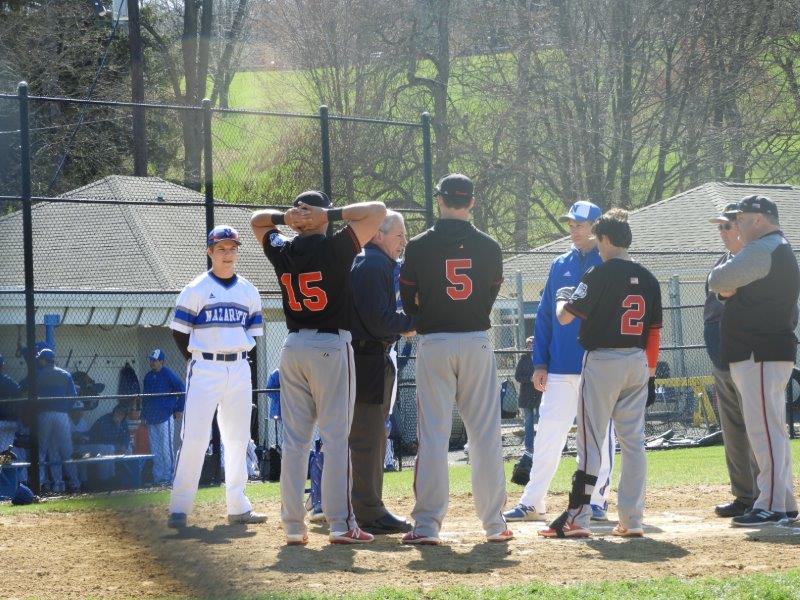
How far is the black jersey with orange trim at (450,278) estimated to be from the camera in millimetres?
6457

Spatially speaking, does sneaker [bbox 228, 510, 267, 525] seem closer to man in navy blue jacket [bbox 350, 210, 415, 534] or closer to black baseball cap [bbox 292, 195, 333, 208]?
man in navy blue jacket [bbox 350, 210, 415, 534]

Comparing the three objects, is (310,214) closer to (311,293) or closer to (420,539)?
(311,293)

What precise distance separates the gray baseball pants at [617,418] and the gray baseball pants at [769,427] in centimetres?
91

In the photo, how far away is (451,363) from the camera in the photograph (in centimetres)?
A: 644

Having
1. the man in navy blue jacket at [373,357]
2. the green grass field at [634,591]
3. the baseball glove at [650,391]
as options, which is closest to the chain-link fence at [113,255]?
→ the man in navy blue jacket at [373,357]

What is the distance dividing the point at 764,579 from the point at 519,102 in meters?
25.1

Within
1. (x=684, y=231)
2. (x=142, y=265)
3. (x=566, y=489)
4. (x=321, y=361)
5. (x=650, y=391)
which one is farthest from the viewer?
(x=684, y=231)

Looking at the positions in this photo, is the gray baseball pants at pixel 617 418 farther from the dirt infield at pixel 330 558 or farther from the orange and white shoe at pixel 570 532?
the dirt infield at pixel 330 558

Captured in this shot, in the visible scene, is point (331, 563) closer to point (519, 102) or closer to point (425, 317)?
point (425, 317)

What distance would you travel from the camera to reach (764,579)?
5.06 metres

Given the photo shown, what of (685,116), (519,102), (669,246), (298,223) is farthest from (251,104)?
(298,223)

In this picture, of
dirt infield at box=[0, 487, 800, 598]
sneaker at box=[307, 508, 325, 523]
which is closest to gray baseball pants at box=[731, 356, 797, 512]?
dirt infield at box=[0, 487, 800, 598]

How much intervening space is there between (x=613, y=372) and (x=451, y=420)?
1009 millimetres

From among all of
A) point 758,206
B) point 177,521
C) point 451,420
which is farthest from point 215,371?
point 758,206
